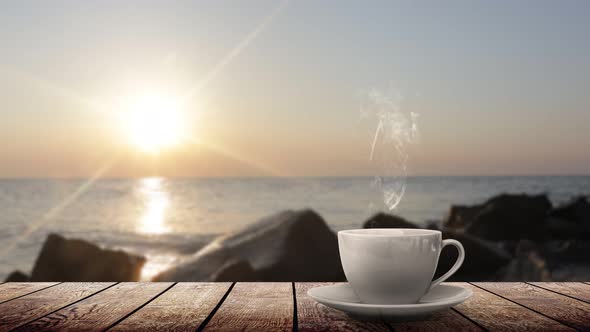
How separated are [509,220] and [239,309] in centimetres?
987

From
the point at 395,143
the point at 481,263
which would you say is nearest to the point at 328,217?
the point at 481,263

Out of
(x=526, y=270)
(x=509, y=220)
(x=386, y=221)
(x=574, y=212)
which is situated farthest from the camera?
(x=574, y=212)

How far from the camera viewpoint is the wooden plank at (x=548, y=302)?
0.99 m

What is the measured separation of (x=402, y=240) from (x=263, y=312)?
28cm

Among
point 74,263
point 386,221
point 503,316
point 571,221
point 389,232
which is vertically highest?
point 389,232

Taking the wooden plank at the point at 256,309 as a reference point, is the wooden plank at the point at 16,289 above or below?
below

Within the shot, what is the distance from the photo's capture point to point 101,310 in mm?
1075

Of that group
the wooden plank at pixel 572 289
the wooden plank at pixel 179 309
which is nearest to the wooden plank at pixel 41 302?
the wooden plank at pixel 179 309

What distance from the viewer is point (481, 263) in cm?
580

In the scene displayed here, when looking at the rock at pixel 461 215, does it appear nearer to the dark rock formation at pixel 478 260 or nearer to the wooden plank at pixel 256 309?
the dark rock formation at pixel 478 260

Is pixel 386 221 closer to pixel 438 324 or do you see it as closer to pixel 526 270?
pixel 526 270

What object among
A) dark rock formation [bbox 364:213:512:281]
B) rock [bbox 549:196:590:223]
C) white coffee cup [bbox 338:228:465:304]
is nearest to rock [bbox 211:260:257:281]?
dark rock formation [bbox 364:213:512:281]

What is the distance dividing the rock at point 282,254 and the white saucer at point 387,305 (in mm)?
3645

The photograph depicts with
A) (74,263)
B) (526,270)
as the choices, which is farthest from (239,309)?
(74,263)
